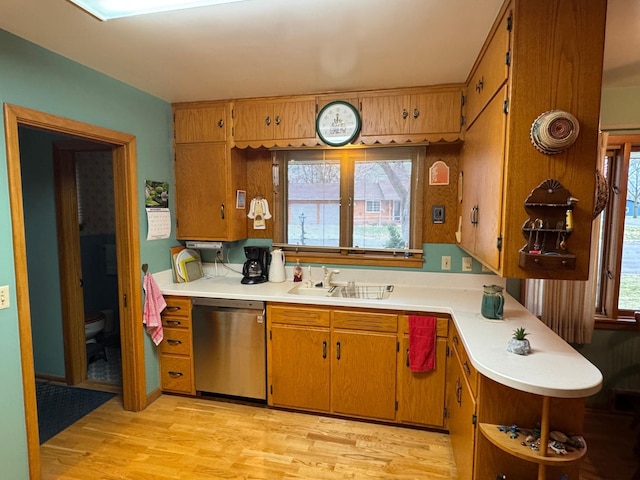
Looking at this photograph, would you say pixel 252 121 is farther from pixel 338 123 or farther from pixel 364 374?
pixel 364 374

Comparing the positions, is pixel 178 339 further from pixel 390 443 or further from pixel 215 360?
pixel 390 443

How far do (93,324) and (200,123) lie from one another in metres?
2.27

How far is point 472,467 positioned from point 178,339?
223cm

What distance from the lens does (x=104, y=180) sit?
12.9 feet

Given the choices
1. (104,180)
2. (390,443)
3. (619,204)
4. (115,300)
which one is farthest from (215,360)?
(619,204)

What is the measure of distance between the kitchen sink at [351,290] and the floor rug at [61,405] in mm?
1812

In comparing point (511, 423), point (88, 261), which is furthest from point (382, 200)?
point (88, 261)

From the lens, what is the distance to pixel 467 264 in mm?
2801

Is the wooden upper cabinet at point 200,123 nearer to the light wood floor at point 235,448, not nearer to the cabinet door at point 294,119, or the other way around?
the cabinet door at point 294,119

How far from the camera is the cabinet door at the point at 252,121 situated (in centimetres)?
281

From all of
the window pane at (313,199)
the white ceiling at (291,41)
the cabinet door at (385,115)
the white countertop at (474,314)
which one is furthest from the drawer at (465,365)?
the white ceiling at (291,41)

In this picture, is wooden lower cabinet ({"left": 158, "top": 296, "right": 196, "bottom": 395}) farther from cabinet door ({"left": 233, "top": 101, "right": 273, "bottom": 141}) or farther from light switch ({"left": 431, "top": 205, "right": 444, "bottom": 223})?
light switch ({"left": 431, "top": 205, "right": 444, "bottom": 223})

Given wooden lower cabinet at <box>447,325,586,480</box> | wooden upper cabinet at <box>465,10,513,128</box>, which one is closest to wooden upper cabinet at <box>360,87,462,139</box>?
wooden upper cabinet at <box>465,10,513,128</box>

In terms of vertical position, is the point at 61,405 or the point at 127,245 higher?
the point at 127,245
